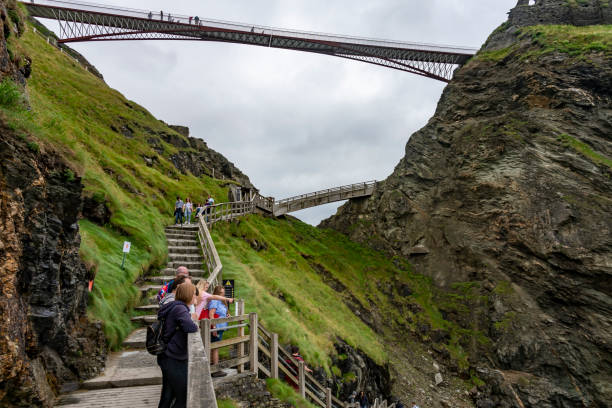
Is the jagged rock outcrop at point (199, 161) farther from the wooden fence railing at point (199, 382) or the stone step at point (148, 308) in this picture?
the wooden fence railing at point (199, 382)

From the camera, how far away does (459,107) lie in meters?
35.5

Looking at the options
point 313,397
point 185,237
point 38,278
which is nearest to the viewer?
point 38,278

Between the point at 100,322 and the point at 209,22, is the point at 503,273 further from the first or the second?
the point at 209,22

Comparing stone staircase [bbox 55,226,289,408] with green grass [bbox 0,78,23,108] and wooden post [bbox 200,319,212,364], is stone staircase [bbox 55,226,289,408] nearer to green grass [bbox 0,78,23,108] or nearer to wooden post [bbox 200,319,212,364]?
wooden post [bbox 200,319,212,364]

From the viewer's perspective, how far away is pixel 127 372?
6.68 metres

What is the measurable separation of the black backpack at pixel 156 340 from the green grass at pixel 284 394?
4.76m

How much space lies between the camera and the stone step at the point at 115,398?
533cm

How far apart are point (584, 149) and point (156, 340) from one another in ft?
108

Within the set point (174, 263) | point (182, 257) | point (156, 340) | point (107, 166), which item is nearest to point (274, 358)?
point (156, 340)

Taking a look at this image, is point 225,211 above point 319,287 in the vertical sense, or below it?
above

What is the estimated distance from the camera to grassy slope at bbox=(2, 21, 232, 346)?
7423mm

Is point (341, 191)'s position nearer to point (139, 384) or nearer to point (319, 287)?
point (319, 287)

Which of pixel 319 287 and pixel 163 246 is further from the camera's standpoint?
pixel 319 287

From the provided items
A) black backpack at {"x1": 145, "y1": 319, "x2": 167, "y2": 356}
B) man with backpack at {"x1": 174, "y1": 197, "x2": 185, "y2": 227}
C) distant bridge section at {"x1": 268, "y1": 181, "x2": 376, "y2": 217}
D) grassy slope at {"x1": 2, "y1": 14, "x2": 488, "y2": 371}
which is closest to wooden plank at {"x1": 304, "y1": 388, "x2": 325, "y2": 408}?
grassy slope at {"x1": 2, "y1": 14, "x2": 488, "y2": 371}
